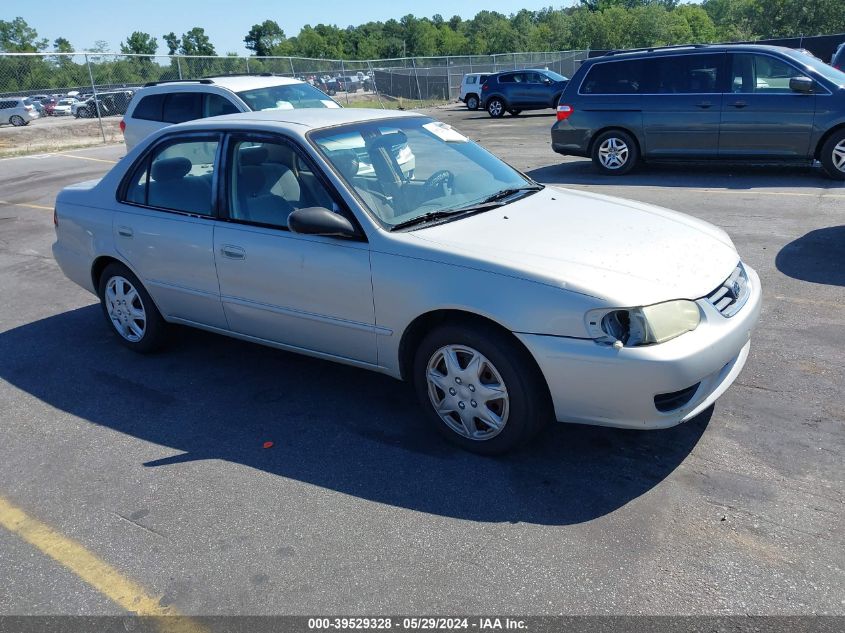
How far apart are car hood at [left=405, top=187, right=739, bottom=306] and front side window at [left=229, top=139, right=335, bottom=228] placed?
0.82 metres

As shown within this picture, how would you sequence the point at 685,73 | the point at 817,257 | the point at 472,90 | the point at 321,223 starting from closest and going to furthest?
the point at 321,223
the point at 817,257
the point at 685,73
the point at 472,90

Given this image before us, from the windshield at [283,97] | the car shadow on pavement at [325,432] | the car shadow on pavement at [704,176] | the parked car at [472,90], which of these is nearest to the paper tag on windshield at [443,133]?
the car shadow on pavement at [325,432]

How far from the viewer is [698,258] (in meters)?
3.82

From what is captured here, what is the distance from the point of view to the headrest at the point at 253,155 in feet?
14.9

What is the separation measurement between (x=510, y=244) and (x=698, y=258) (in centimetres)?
98

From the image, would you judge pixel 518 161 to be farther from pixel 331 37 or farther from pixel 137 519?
pixel 331 37

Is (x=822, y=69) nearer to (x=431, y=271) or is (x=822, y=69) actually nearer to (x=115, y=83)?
(x=431, y=271)

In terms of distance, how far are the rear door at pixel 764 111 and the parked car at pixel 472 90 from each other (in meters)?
20.5

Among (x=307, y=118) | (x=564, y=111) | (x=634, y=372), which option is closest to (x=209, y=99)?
(x=564, y=111)

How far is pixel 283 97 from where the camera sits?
11.1m

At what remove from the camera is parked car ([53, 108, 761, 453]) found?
3393mm

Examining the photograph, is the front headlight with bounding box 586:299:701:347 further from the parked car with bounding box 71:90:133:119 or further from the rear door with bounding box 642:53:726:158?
the parked car with bounding box 71:90:133:119

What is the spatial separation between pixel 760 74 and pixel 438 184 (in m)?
7.97

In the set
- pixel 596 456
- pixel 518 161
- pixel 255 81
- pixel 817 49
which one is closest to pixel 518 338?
pixel 596 456
